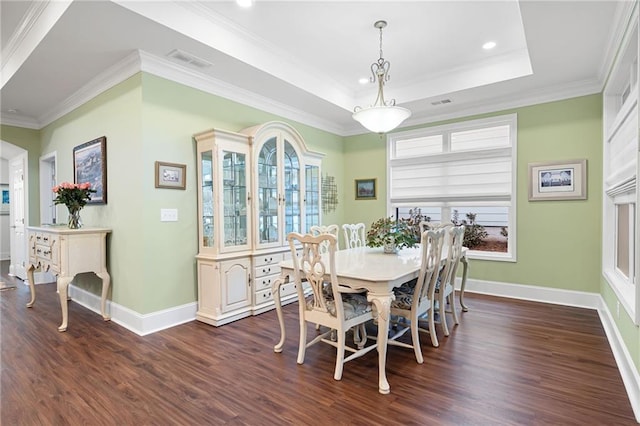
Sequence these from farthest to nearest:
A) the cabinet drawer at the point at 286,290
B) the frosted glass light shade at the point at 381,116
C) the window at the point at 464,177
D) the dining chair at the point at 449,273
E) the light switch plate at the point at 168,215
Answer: the window at the point at 464,177 < the cabinet drawer at the point at 286,290 < the light switch plate at the point at 168,215 < the frosted glass light shade at the point at 381,116 < the dining chair at the point at 449,273

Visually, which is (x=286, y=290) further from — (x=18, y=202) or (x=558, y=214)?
(x=18, y=202)

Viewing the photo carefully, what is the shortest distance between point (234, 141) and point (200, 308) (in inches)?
74.6

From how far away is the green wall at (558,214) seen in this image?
13.1ft

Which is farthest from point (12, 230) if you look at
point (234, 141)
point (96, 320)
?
point (234, 141)

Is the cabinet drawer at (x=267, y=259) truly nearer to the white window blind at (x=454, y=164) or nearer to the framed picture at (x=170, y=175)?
the framed picture at (x=170, y=175)

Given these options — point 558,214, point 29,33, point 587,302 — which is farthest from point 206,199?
point 587,302

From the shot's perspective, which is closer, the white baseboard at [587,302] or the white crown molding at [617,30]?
the white baseboard at [587,302]

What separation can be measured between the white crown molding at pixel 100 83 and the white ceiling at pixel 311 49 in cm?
1

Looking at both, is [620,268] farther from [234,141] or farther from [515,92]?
[234,141]

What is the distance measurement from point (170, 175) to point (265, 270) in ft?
4.97

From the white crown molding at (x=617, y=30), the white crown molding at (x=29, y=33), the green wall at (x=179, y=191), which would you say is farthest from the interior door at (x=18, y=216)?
the white crown molding at (x=617, y=30)

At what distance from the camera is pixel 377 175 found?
5766 mm

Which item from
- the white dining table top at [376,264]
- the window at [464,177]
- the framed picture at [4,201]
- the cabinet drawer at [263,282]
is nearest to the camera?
the white dining table top at [376,264]

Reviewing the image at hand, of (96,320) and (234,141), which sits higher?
(234,141)
